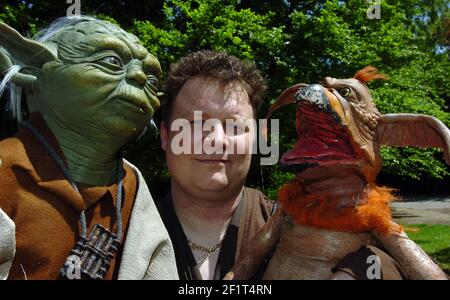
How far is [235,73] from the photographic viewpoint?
2.22 m

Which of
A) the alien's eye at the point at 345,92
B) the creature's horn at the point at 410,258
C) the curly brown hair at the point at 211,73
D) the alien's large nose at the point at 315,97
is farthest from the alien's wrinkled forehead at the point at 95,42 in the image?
the creature's horn at the point at 410,258

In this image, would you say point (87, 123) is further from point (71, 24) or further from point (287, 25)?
point (287, 25)

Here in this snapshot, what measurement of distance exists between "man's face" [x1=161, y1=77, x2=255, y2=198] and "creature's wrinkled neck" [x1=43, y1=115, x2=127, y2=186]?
0.42m

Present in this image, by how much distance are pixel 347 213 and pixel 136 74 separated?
37.6 inches

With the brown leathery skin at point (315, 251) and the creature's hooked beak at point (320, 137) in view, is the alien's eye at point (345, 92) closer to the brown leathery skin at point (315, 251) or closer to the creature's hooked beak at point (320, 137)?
the creature's hooked beak at point (320, 137)

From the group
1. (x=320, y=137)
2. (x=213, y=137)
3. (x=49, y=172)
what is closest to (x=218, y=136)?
(x=213, y=137)

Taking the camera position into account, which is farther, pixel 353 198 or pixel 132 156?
pixel 132 156

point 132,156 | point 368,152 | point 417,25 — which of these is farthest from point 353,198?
point 417,25

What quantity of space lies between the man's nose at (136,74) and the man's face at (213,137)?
413 millimetres

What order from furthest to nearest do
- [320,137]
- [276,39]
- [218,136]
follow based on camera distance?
[276,39] → [218,136] → [320,137]

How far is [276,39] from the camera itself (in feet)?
18.2

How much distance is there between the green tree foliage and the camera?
5285mm

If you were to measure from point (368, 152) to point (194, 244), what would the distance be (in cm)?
88

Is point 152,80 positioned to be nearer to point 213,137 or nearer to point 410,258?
point 213,137
